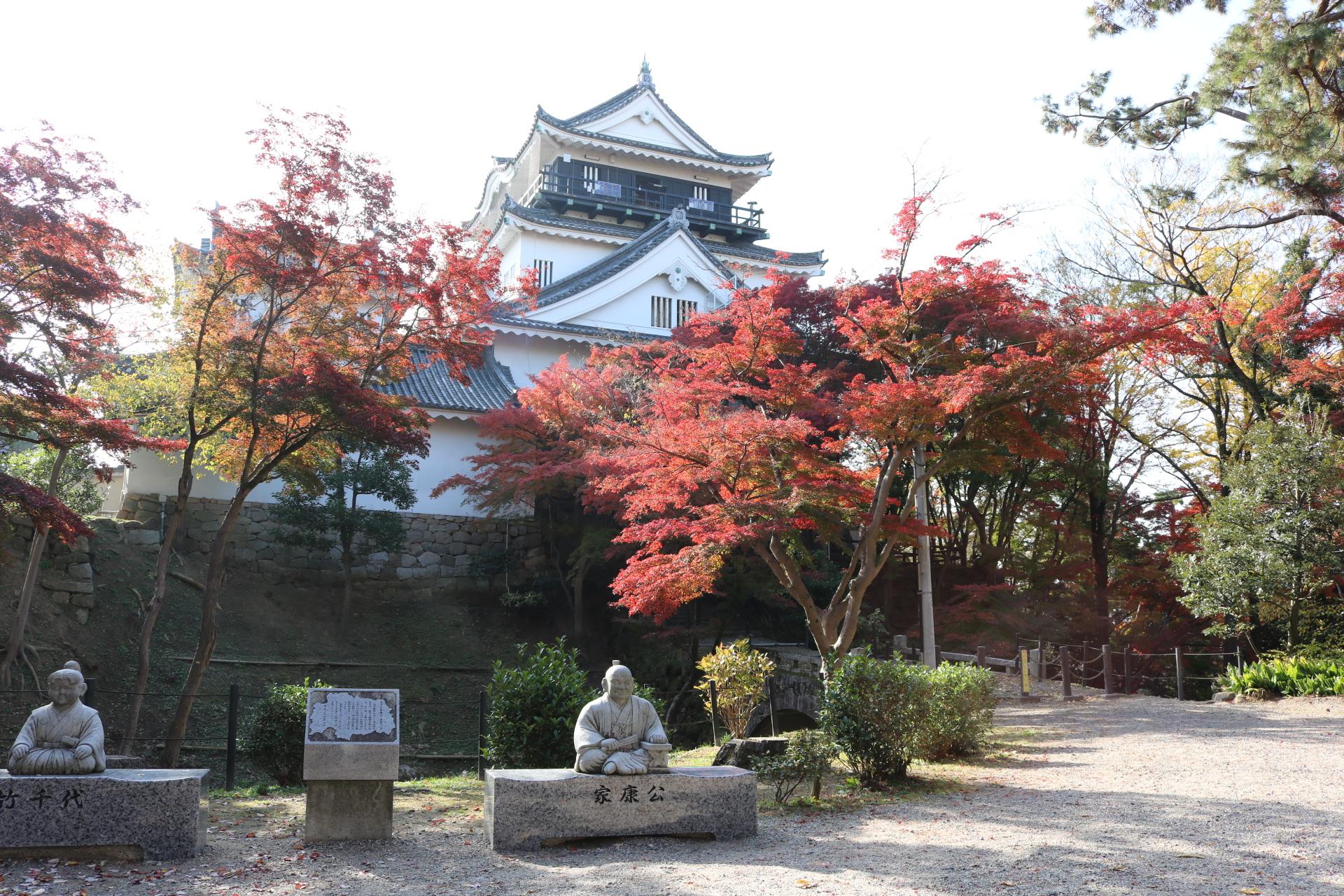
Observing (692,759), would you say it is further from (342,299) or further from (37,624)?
(37,624)

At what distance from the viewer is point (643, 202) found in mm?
32875

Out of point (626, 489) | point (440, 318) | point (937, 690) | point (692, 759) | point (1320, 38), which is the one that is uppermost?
point (1320, 38)

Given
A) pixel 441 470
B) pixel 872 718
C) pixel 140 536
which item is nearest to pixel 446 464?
pixel 441 470

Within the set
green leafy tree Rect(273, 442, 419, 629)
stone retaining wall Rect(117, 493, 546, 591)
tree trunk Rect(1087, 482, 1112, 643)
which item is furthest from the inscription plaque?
tree trunk Rect(1087, 482, 1112, 643)

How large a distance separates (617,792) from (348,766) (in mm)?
2114

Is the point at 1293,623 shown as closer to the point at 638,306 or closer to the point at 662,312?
the point at 662,312

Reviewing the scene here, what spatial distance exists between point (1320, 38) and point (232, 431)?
44.0 feet

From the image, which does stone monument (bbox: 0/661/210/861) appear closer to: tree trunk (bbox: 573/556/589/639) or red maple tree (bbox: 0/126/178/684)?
red maple tree (bbox: 0/126/178/684)

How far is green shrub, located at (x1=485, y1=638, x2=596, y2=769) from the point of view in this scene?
10.9 meters

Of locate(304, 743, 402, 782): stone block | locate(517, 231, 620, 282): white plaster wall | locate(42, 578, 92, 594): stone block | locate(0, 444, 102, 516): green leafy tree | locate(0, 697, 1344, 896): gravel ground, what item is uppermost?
locate(517, 231, 620, 282): white plaster wall

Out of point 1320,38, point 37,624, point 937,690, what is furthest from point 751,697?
point 37,624

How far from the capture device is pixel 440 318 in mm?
12930

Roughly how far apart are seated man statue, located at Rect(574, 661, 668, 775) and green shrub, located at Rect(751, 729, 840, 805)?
169cm

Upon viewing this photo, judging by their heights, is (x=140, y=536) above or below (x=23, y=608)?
above
